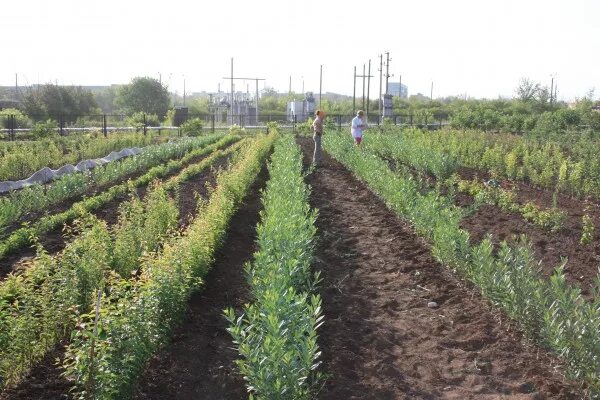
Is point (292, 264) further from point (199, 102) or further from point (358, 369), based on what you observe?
point (199, 102)

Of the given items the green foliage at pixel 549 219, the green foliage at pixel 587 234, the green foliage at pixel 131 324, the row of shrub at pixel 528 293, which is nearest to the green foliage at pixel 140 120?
the green foliage at pixel 549 219

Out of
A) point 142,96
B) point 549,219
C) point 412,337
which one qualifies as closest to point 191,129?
point 142,96

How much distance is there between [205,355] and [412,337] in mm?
1965

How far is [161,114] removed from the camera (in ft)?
198

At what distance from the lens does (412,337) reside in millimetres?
6305

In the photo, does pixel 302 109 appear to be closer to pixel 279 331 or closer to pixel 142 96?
pixel 142 96

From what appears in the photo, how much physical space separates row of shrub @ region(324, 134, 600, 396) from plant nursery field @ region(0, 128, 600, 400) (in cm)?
2

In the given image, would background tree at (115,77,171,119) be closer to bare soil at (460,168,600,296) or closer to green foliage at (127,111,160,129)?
green foliage at (127,111,160,129)

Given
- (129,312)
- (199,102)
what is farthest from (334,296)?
(199,102)

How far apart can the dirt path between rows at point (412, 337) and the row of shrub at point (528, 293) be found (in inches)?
9.1

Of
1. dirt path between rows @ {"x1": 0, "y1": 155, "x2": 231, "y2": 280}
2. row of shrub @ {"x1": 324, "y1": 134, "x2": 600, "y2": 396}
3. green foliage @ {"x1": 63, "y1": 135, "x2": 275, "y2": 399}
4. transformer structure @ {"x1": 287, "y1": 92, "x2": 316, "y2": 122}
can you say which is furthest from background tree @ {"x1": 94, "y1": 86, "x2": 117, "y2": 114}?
green foliage @ {"x1": 63, "y1": 135, "x2": 275, "y2": 399}

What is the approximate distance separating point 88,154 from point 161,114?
3907 cm

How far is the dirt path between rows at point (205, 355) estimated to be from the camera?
5.00 m

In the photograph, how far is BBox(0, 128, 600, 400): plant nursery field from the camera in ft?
14.9
